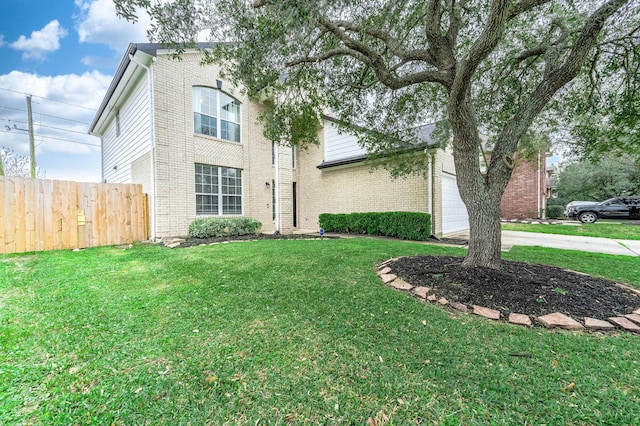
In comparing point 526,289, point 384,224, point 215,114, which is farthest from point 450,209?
point 215,114

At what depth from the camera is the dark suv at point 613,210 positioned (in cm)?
1501

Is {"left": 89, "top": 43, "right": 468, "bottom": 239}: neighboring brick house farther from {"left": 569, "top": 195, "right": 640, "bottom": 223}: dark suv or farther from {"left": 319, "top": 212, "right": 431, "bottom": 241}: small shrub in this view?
{"left": 569, "top": 195, "right": 640, "bottom": 223}: dark suv

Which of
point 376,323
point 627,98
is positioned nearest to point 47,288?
point 376,323

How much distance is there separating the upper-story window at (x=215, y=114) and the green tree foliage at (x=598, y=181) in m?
23.5

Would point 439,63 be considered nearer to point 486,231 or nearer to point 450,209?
point 486,231

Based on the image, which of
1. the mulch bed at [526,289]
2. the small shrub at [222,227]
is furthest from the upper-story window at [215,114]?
the mulch bed at [526,289]

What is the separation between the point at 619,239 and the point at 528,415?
493 inches

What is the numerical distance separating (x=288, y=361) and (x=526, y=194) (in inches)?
817

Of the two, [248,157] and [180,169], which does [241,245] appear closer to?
[180,169]

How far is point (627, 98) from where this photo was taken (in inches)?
190

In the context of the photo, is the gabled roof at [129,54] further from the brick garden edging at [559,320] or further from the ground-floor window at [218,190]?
the brick garden edging at [559,320]

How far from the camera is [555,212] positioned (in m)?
18.4

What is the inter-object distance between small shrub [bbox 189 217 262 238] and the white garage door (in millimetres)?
7451

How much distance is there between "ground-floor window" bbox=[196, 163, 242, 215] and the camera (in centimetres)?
972
